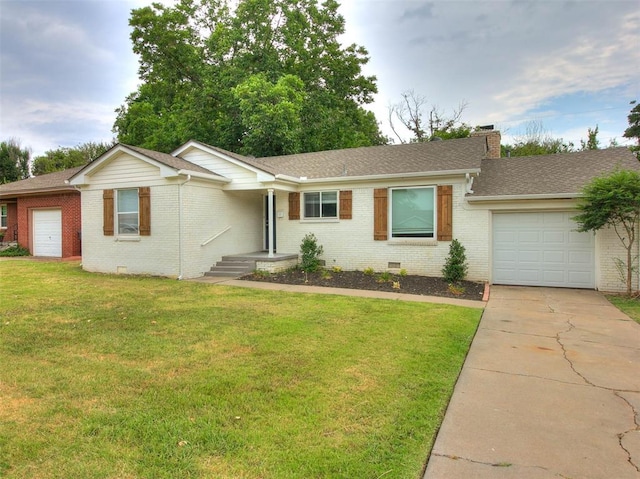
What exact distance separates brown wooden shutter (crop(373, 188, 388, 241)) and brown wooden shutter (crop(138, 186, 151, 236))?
700cm

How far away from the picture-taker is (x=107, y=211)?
40.9 ft

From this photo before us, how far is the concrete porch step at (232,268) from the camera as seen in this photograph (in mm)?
11773

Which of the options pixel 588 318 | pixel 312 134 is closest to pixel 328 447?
pixel 588 318

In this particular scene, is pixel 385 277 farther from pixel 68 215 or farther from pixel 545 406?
pixel 68 215

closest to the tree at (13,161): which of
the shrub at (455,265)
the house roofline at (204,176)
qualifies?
the house roofline at (204,176)

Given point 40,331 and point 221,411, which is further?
point 40,331

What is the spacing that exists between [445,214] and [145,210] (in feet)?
29.7

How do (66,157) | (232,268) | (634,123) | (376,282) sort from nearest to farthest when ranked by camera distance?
(376,282) → (232,268) → (634,123) → (66,157)

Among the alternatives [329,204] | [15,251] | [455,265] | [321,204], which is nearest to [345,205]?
[329,204]

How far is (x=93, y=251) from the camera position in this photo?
1284 cm

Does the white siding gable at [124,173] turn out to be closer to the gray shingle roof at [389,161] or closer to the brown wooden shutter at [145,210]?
the brown wooden shutter at [145,210]

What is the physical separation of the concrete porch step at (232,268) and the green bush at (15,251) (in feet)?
37.8

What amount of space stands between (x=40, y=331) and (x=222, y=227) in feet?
23.8

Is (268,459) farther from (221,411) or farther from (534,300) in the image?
(534,300)
